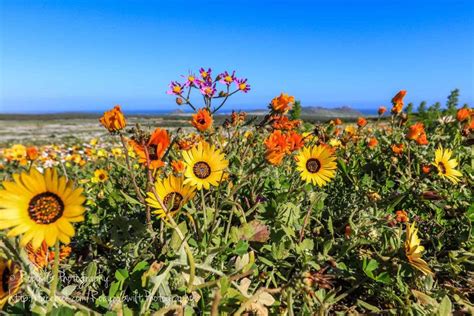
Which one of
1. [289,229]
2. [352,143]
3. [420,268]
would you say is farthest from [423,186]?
[352,143]

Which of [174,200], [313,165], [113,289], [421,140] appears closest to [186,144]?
[174,200]

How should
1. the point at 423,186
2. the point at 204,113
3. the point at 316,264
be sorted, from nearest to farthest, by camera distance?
the point at 316,264 → the point at 204,113 → the point at 423,186

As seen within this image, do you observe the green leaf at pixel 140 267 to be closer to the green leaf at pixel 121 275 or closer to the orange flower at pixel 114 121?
the green leaf at pixel 121 275

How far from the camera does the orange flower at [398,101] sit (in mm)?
3043

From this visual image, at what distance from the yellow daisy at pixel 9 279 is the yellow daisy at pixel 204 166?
2.28 ft

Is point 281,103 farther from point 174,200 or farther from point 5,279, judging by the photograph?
point 5,279

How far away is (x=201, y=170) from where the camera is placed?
5.29 ft

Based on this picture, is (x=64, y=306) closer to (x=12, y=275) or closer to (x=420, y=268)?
(x=12, y=275)

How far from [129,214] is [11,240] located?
37.0 inches

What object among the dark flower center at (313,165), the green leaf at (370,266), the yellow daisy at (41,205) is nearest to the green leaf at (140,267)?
the yellow daisy at (41,205)

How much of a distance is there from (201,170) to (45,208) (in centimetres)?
74

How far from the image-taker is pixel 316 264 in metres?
1.50

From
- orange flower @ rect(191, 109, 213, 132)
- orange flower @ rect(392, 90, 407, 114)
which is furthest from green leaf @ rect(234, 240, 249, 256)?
orange flower @ rect(392, 90, 407, 114)

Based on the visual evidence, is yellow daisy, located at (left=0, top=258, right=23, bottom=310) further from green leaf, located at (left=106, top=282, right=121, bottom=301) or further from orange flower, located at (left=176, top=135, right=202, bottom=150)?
orange flower, located at (left=176, top=135, right=202, bottom=150)
